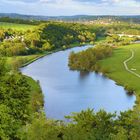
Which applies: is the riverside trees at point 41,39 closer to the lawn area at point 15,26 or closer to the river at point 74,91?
the lawn area at point 15,26

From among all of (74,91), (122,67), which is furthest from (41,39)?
(74,91)

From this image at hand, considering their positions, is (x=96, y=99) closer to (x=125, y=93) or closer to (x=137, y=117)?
(x=125, y=93)

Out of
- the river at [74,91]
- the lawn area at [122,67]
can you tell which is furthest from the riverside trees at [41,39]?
the lawn area at [122,67]

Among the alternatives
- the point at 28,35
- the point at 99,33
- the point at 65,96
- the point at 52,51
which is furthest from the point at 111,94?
the point at 99,33

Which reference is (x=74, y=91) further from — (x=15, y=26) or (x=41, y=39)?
(x=15, y=26)

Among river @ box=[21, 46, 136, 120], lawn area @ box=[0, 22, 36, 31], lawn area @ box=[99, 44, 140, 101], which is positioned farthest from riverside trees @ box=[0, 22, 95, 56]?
lawn area @ box=[99, 44, 140, 101]

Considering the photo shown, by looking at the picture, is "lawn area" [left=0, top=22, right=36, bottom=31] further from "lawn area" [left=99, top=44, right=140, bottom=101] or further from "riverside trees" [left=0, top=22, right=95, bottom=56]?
"lawn area" [left=99, top=44, right=140, bottom=101]
